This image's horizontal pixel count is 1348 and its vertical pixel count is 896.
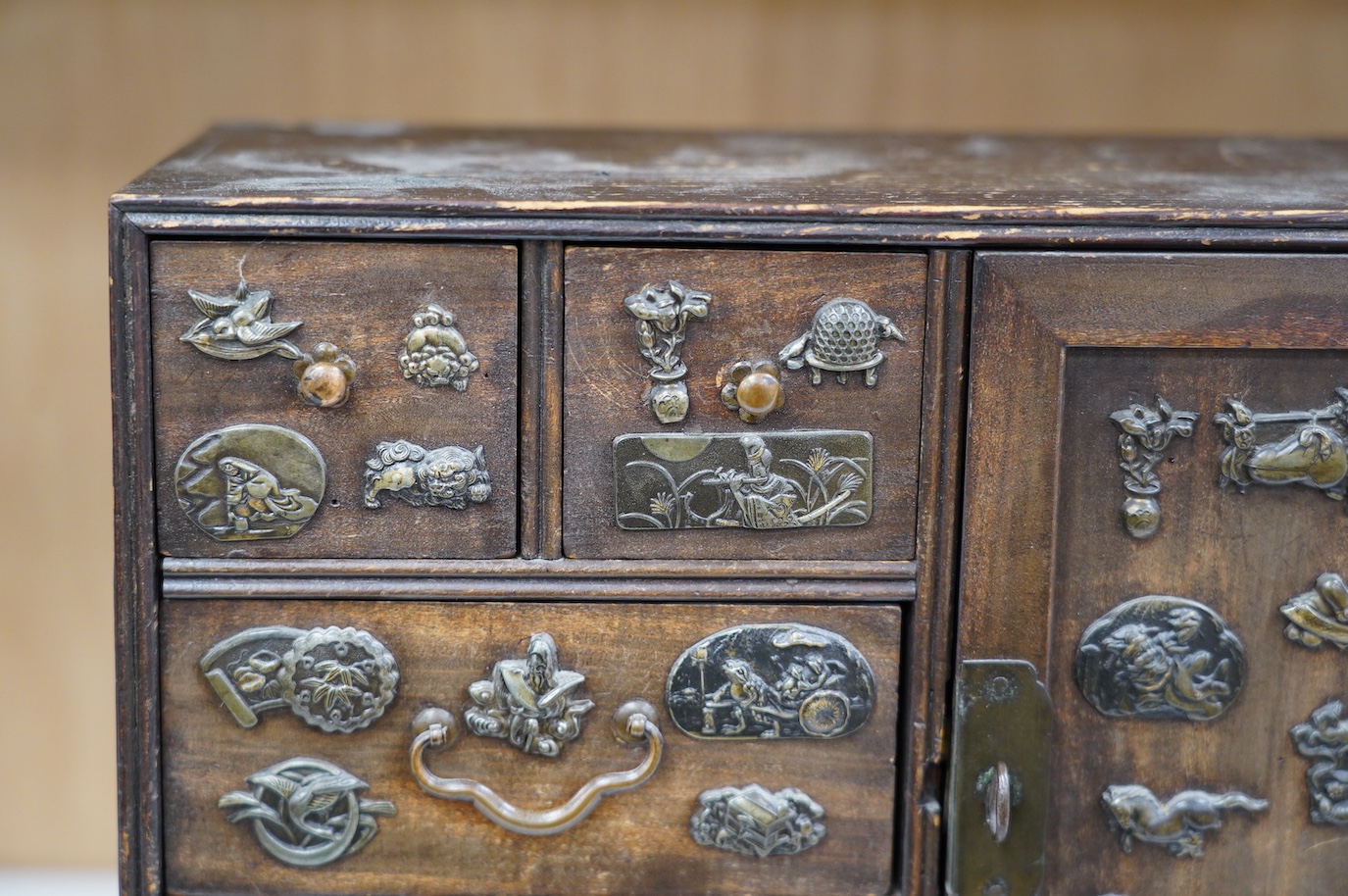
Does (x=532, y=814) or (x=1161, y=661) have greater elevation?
(x=1161, y=661)

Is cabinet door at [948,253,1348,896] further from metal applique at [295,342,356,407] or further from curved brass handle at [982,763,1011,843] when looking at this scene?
metal applique at [295,342,356,407]

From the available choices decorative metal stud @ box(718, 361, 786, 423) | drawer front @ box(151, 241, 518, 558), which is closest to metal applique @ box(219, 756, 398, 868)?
drawer front @ box(151, 241, 518, 558)

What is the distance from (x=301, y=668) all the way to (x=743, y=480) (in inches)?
13.2

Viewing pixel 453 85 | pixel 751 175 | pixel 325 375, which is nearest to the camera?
pixel 325 375

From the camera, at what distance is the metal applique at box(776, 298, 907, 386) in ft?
3.04

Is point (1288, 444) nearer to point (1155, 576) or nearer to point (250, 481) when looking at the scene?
point (1155, 576)

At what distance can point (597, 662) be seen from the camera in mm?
987

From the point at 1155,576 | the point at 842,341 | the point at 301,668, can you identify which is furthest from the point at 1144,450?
the point at 301,668

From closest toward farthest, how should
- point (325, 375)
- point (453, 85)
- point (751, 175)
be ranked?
point (325, 375) → point (751, 175) → point (453, 85)

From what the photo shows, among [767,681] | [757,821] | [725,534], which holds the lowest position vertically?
[757,821]

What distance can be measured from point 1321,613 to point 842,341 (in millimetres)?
401

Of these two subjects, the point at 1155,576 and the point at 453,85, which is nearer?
the point at 1155,576

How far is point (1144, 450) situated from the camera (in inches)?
37.6

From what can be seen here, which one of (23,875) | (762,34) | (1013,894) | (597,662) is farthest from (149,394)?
(23,875)
